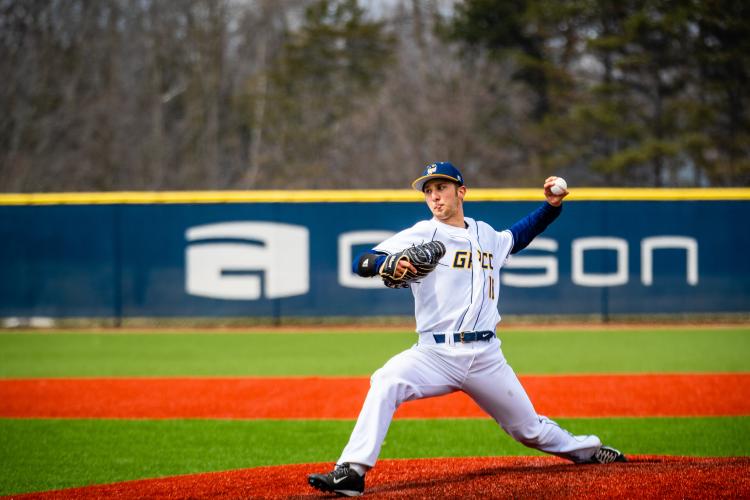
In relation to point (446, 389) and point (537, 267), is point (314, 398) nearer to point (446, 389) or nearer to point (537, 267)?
point (446, 389)

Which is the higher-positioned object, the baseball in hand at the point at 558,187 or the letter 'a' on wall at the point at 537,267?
the baseball in hand at the point at 558,187

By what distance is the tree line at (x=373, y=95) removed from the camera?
29.2 metres

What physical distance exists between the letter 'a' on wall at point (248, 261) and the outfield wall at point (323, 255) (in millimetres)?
18

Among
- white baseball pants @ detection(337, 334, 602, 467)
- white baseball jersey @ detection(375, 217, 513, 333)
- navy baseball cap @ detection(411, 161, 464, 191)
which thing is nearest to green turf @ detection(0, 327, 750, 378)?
white baseball pants @ detection(337, 334, 602, 467)

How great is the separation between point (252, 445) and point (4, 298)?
1010 centimetres

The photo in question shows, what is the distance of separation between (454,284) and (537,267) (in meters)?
10.6

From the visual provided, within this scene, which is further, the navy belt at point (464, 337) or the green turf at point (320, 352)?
the green turf at point (320, 352)

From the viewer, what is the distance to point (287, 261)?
15180 mm

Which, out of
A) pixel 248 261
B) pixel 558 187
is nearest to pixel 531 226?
pixel 558 187

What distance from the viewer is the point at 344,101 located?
112 feet

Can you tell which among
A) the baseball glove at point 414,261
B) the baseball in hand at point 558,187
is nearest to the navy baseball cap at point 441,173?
the baseball glove at point 414,261

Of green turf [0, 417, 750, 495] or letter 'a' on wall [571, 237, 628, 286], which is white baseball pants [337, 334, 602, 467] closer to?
green turf [0, 417, 750, 495]

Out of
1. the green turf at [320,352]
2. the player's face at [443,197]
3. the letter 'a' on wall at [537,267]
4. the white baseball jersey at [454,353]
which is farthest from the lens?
the letter 'a' on wall at [537,267]

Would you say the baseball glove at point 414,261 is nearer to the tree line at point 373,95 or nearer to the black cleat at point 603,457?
the black cleat at point 603,457
